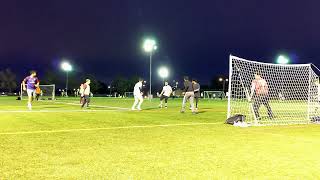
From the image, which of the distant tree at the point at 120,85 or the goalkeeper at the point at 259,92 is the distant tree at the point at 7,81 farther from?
the goalkeeper at the point at 259,92

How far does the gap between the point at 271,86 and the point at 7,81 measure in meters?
130

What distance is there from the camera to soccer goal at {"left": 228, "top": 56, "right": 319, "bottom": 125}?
1591cm

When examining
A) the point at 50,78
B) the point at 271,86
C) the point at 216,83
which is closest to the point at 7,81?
the point at 50,78

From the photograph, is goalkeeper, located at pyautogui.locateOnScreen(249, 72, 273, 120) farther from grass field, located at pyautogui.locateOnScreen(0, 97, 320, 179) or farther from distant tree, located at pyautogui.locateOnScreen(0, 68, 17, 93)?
distant tree, located at pyautogui.locateOnScreen(0, 68, 17, 93)

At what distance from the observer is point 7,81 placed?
132 m

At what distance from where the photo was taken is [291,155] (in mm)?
7680

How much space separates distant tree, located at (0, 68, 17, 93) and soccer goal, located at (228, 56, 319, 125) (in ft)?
416

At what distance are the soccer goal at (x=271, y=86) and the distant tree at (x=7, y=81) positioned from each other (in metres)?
127

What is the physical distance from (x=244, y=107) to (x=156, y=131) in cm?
863

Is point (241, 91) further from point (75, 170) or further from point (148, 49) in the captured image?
point (148, 49)

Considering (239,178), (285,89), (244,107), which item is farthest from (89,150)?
(285,89)

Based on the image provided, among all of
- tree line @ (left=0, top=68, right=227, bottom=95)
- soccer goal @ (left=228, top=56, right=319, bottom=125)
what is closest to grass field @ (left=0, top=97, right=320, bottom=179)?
soccer goal @ (left=228, top=56, right=319, bottom=125)

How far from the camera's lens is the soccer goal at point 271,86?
15914mm

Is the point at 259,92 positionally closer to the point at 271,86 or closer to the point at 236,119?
the point at 271,86
